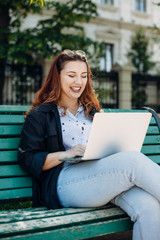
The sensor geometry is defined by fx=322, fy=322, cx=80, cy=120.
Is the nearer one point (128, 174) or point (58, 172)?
point (128, 174)

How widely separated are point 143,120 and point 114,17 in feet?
66.1

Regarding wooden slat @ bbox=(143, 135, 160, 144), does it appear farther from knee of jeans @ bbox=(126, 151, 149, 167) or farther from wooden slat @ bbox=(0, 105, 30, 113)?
wooden slat @ bbox=(0, 105, 30, 113)

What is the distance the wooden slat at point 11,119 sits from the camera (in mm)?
2620

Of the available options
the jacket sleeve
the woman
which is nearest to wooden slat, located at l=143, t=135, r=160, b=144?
the woman

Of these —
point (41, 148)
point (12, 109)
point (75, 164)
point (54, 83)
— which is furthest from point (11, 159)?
point (54, 83)

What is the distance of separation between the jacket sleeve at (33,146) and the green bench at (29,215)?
157 mm

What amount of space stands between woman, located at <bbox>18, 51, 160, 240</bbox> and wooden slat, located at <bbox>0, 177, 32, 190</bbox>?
0.12 meters

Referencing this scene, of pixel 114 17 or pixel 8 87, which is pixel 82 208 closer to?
pixel 8 87

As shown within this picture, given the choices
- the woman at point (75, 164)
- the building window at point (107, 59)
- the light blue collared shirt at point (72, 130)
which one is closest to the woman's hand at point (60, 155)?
the woman at point (75, 164)

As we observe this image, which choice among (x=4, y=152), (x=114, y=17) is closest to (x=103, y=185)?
(x=4, y=152)

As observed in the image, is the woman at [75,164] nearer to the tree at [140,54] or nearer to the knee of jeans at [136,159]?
the knee of jeans at [136,159]

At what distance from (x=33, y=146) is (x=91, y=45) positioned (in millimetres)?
8704

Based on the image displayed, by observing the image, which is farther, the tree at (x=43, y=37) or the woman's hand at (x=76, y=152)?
the tree at (x=43, y=37)

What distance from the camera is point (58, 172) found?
2.38 meters
